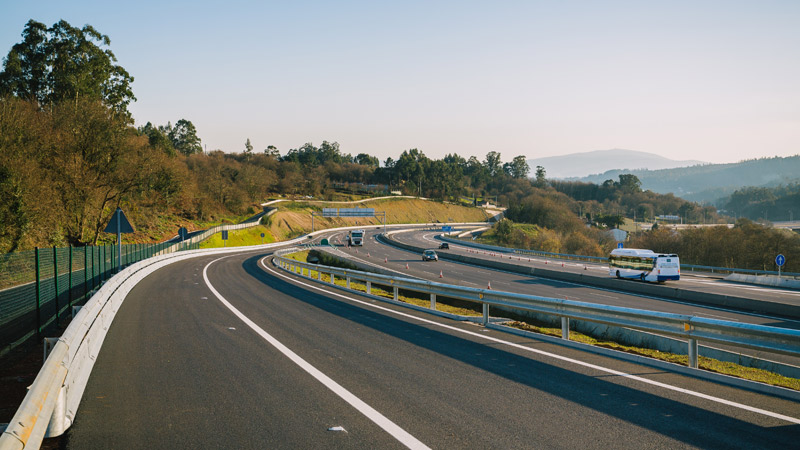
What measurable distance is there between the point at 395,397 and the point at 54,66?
2549 inches

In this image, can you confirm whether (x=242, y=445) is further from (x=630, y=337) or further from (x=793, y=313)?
(x=793, y=313)

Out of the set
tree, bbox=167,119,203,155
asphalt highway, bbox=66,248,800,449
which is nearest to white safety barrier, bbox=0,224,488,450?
asphalt highway, bbox=66,248,800,449

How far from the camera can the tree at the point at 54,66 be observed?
54.3 metres

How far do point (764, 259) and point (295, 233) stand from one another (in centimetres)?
8191

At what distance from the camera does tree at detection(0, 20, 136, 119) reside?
54.3 meters

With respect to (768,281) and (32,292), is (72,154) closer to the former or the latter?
(32,292)

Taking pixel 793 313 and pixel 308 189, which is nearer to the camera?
pixel 793 313

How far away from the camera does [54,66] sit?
5550cm

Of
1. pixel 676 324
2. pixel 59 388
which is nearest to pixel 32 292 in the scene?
pixel 59 388

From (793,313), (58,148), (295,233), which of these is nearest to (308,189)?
(295,233)

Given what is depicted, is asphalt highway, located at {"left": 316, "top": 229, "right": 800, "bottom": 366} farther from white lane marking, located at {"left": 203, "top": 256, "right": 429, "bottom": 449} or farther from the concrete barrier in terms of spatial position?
the concrete barrier

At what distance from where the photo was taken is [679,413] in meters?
5.91

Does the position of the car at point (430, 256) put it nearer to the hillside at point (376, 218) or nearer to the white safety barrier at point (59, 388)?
the white safety barrier at point (59, 388)

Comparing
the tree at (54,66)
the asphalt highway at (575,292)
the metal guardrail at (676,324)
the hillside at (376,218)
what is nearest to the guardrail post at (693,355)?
the metal guardrail at (676,324)
